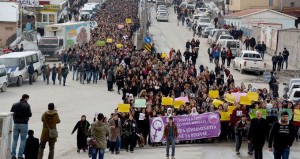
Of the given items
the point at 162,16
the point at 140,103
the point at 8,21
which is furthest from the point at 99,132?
the point at 162,16

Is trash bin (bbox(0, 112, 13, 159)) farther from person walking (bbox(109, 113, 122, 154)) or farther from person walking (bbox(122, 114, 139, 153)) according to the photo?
person walking (bbox(122, 114, 139, 153))

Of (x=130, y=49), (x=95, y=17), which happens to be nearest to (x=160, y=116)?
(x=130, y=49)

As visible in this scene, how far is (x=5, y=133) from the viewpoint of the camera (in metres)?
17.2

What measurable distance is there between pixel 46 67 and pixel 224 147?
66.8ft

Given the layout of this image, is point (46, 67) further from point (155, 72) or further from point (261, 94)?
point (261, 94)

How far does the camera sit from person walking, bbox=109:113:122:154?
22.5 metres

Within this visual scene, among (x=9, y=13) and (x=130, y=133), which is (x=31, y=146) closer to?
(x=130, y=133)

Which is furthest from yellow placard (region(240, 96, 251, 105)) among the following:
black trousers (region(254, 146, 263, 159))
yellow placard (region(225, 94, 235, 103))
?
black trousers (region(254, 146, 263, 159))

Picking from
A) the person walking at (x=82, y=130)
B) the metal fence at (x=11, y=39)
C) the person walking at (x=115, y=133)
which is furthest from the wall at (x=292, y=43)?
the person walking at (x=82, y=130)

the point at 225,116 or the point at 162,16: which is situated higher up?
the point at 162,16

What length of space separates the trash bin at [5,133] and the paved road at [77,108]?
4.29 meters

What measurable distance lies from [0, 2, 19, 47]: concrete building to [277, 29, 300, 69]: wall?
71.0ft

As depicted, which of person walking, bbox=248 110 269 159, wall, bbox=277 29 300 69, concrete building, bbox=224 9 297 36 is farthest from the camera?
concrete building, bbox=224 9 297 36

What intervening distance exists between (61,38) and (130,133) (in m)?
33.9
